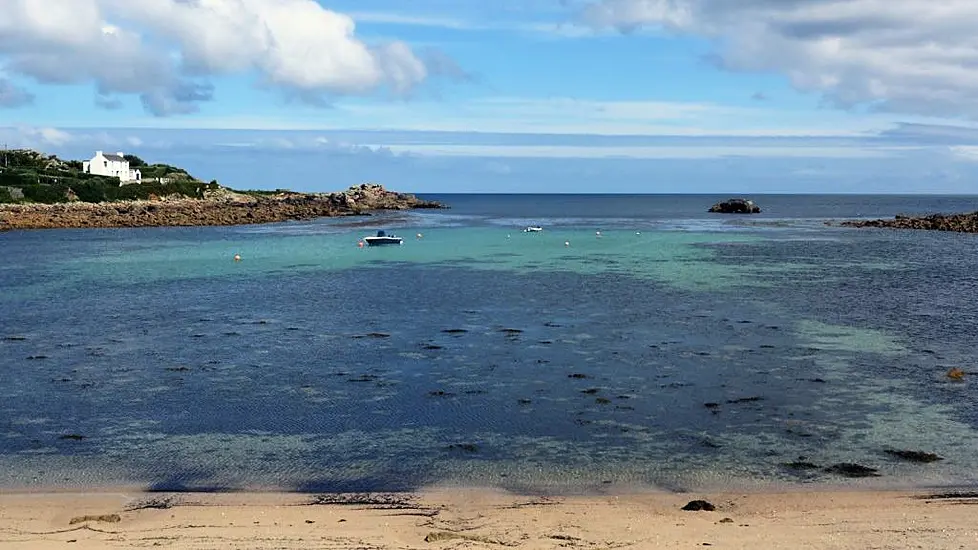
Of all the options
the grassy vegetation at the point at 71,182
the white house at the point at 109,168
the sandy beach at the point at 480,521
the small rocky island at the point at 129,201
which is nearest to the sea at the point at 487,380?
the sandy beach at the point at 480,521

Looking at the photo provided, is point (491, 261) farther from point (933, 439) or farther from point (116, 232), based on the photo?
point (116, 232)

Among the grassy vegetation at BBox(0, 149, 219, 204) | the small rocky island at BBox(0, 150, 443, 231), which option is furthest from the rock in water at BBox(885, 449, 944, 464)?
the grassy vegetation at BBox(0, 149, 219, 204)

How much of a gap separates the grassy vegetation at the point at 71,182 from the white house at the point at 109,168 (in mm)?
1691

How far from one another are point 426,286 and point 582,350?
18.7 m

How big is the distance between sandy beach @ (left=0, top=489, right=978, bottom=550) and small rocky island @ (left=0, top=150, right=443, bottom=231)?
89.9m

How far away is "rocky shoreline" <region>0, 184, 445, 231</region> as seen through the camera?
96.8 meters

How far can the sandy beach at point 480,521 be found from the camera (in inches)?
470

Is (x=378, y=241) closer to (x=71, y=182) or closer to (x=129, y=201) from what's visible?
(x=129, y=201)

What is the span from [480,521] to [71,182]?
384ft

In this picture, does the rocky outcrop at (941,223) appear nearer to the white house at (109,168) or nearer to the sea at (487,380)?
the sea at (487,380)

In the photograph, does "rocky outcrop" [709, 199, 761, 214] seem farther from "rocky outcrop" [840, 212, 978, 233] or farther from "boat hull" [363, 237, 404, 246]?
"boat hull" [363, 237, 404, 246]

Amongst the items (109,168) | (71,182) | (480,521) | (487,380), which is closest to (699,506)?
(480,521)

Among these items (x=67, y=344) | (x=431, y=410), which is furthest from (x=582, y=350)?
(x=67, y=344)

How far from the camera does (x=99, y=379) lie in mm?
23281
